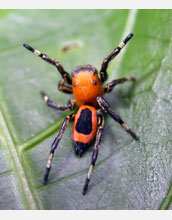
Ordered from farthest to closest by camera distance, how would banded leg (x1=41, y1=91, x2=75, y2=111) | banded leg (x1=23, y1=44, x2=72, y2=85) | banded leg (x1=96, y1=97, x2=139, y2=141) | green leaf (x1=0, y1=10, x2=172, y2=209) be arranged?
1. banded leg (x1=41, y1=91, x2=75, y2=111)
2. banded leg (x1=23, y1=44, x2=72, y2=85)
3. banded leg (x1=96, y1=97, x2=139, y2=141)
4. green leaf (x1=0, y1=10, x2=172, y2=209)

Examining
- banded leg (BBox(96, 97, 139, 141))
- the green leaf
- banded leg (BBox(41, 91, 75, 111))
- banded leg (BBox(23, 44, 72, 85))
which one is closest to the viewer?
the green leaf

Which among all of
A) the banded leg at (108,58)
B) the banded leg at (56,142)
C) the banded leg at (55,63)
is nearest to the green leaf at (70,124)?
the banded leg at (56,142)

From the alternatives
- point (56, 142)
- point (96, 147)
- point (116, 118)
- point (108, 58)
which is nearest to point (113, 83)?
point (108, 58)

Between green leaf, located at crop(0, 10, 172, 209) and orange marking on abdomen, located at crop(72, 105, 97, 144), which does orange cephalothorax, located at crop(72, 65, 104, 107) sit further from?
green leaf, located at crop(0, 10, 172, 209)

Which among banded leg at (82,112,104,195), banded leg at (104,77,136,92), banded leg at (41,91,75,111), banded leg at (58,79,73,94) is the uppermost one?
banded leg at (104,77,136,92)

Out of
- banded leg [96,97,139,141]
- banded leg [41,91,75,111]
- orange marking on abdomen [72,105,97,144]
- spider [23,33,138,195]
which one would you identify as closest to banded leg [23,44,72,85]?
spider [23,33,138,195]

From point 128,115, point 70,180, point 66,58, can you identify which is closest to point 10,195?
point 70,180

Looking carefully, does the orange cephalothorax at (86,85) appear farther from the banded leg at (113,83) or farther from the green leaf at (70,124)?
the green leaf at (70,124)
